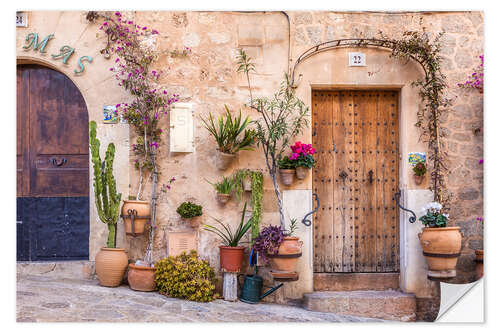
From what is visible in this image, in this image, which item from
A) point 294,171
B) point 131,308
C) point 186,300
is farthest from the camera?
point 294,171

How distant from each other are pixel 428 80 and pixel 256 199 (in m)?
2.27

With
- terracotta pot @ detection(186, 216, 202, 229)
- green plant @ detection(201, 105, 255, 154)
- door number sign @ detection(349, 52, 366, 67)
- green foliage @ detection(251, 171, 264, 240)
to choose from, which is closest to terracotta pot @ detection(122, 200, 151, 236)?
terracotta pot @ detection(186, 216, 202, 229)

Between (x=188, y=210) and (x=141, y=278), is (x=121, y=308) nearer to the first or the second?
(x=141, y=278)

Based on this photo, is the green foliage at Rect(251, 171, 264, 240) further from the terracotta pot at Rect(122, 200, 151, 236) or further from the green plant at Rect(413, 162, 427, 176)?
the green plant at Rect(413, 162, 427, 176)

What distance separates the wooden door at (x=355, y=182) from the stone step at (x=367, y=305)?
0.40 m

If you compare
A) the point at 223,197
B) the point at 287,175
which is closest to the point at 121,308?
the point at 223,197

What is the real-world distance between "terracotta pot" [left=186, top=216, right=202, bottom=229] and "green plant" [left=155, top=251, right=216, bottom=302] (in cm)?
32

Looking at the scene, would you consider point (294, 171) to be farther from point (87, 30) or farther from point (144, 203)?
point (87, 30)

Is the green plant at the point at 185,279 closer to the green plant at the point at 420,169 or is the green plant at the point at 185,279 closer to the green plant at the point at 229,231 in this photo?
the green plant at the point at 229,231

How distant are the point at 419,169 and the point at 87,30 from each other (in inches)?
154

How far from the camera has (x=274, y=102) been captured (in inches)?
194

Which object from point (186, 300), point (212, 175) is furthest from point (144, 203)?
point (186, 300)

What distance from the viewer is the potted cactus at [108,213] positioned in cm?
474

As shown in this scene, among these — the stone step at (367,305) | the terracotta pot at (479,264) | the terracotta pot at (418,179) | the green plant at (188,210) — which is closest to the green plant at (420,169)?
the terracotta pot at (418,179)
